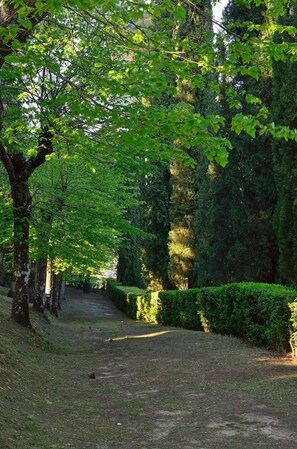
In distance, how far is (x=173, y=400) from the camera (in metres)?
6.96

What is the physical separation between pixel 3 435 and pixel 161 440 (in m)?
1.69

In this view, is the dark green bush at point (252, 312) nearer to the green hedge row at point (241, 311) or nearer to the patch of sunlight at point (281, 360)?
the green hedge row at point (241, 311)

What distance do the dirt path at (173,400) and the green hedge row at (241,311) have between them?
0.49m

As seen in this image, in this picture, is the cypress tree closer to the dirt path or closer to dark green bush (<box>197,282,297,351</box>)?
dark green bush (<box>197,282,297,351</box>)

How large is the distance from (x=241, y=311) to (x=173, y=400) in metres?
5.47

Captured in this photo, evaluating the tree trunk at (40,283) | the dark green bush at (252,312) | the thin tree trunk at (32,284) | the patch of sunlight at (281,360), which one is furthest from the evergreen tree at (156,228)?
the patch of sunlight at (281,360)

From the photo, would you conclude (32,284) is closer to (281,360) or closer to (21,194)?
(21,194)

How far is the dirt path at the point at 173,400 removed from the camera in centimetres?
520

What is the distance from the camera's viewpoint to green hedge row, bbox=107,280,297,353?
991cm

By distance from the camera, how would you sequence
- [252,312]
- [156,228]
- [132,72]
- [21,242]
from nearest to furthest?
[132,72], [252,312], [21,242], [156,228]

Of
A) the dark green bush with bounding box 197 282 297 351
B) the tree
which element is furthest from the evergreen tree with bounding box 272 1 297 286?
the tree

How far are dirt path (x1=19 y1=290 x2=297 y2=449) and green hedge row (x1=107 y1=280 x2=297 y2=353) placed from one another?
1.61ft

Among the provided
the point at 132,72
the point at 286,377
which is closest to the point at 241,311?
the point at 286,377

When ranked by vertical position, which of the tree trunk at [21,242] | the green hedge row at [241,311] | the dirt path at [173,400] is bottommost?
the dirt path at [173,400]
